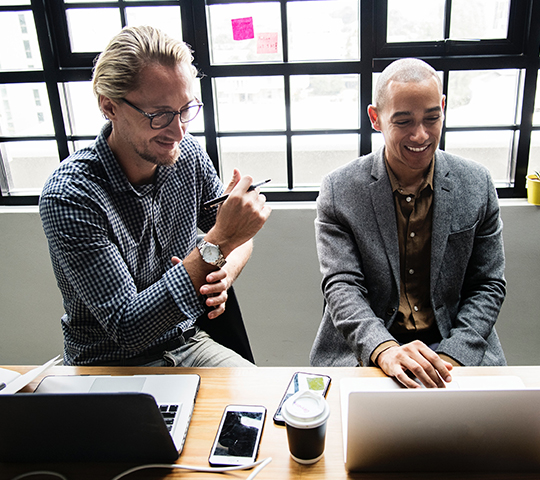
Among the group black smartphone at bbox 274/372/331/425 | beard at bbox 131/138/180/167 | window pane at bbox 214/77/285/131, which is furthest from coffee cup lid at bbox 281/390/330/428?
window pane at bbox 214/77/285/131

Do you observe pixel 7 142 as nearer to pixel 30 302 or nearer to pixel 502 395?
pixel 30 302

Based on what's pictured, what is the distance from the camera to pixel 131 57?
119cm

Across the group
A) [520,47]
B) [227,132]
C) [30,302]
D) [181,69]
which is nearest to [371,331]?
[181,69]

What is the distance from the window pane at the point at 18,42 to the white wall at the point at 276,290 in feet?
2.36

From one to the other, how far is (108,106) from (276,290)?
125cm

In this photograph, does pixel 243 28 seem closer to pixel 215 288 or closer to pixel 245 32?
pixel 245 32

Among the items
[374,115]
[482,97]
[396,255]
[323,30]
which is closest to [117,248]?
[396,255]

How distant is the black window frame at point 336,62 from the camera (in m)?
1.99

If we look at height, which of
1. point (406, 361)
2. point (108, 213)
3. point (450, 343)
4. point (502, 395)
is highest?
point (108, 213)

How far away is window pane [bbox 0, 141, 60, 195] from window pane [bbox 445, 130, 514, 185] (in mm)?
2048

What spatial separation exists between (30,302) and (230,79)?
1.55 m

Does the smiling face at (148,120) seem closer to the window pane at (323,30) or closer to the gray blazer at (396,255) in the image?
the gray blazer at (396,255)

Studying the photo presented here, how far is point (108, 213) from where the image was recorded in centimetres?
123

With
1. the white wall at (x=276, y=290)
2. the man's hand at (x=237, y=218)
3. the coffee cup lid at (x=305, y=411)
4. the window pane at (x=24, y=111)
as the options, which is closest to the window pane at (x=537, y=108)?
the white wall at (x=276, y=290)
